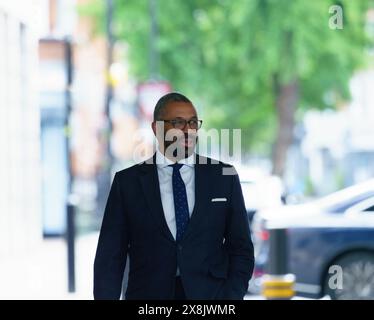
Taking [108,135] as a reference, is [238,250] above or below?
below

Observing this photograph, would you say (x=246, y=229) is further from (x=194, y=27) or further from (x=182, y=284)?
(x=194, y=27)

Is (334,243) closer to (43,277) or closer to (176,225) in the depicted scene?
(43,277)

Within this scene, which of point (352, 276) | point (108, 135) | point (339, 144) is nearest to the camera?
point (352, 276)

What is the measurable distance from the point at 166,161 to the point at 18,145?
9.18 meters

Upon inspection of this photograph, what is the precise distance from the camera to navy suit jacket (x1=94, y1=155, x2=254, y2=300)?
4180mm

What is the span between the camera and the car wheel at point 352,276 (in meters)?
9.30

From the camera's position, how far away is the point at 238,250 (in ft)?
14.1

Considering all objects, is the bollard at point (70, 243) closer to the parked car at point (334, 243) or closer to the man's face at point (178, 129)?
the parked car at point (334, 243)

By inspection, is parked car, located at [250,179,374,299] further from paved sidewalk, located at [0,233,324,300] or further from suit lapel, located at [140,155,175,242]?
suit lapel, located at [140,155,175,242]

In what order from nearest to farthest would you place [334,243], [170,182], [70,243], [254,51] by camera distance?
[170,182] → [334,243] → [70,243] → [254,51]

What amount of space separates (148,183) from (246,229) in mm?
451

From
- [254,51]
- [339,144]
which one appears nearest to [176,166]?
[254,51]

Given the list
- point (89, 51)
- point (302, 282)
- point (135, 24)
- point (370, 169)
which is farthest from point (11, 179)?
point (89, 51)

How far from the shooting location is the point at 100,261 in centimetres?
432
